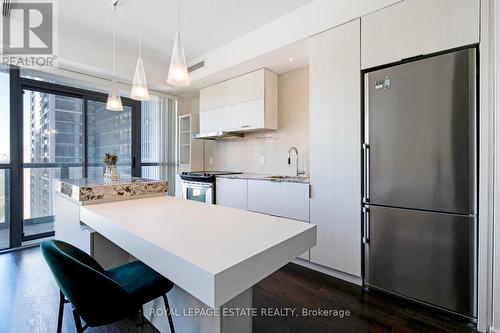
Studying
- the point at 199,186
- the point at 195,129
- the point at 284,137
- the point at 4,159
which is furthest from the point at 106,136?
the point at 284,137

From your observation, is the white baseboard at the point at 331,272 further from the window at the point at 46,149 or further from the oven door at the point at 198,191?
the window at the point at 46,149

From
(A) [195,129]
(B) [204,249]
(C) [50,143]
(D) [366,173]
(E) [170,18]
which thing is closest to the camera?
(B) [204,249]

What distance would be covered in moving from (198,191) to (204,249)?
9.59ft

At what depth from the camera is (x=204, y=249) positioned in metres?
0.88

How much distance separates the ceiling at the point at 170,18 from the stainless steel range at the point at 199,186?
1906mm

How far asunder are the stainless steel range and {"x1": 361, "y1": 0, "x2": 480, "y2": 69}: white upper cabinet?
244 centimetres

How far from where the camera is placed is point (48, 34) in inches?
113

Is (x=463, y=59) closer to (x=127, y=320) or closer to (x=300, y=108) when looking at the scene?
(x=300, y=108)

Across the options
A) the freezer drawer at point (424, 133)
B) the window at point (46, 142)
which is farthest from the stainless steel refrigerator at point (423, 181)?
the window at point (46, 142)

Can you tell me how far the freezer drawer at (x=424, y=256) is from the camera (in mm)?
1674

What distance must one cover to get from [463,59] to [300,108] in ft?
5.89

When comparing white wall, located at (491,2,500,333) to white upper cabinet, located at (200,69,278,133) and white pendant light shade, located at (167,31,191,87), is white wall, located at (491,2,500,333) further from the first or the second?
white upper cabinet, located at (200,69,278,133)

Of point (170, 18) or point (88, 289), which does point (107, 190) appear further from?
point (170, 18)

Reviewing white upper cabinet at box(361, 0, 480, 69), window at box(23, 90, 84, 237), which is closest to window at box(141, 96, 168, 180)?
window at box(23, 90, 84, 237)
